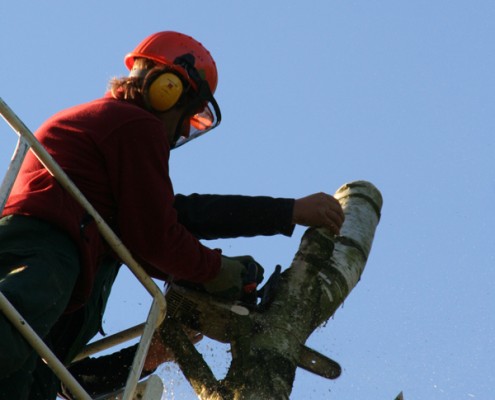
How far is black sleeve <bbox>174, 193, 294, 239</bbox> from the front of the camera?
6000 mm

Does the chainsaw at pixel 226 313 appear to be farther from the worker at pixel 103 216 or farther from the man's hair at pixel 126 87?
the man's hair at pixel 126 87

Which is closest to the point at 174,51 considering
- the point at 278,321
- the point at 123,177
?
the point at 123,177

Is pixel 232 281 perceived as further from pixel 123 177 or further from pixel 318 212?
pixel 123 177

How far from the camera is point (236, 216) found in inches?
236

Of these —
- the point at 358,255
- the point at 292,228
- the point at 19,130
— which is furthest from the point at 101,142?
the point at 358,255

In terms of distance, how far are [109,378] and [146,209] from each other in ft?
3.40

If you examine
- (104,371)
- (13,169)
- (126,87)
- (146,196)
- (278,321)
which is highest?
(13,169)

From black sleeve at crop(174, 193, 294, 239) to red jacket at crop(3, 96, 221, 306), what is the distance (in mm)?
413

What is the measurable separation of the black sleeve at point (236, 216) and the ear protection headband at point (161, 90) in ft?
1.56

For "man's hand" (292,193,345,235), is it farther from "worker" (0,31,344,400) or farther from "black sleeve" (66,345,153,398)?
"black sleeve" (66,345,153,398)

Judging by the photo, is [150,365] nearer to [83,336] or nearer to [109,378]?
[109,378]

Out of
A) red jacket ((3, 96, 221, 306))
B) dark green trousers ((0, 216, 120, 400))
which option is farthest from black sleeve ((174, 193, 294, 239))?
dark green trousers ((0, 216, 120, 400))

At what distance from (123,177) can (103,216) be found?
0.67ft

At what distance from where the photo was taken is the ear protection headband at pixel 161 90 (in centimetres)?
603
